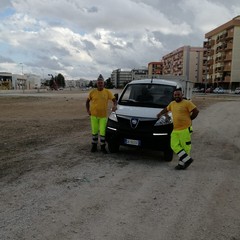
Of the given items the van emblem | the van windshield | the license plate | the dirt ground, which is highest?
the van windshield

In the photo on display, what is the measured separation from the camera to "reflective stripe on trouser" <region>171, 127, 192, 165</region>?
7355mm

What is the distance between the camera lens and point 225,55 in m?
102

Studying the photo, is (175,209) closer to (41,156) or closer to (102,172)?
(102,172)

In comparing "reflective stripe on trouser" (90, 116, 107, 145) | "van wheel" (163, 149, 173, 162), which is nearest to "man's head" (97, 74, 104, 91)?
"reflective stripe on trouser" (90, 116, 107, 145)

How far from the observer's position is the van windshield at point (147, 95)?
8783 millimetres

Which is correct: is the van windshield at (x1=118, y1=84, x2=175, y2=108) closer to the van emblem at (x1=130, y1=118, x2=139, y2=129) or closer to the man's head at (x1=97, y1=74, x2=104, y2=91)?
the man's head at (x1=97, y1=74, x2=104, y2=91)

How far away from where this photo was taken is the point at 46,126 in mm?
14008

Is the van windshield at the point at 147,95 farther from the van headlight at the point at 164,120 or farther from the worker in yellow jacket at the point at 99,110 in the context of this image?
the van headlight at the point at 164,120

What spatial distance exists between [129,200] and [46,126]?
30.3ft

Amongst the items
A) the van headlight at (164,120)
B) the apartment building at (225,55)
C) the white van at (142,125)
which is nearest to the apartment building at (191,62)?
the apartment building at (225,55)

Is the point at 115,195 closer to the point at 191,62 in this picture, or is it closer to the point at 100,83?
the point at 100,83

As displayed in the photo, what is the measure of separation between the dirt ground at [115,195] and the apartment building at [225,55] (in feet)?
301

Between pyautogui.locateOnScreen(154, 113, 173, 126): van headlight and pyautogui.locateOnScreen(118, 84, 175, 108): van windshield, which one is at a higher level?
pyautogui.locateOnScreen(118, 84, 175, 108): van windshield

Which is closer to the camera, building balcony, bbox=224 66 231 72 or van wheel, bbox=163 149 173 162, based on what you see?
van wheel, bbox=163 149 173 162
